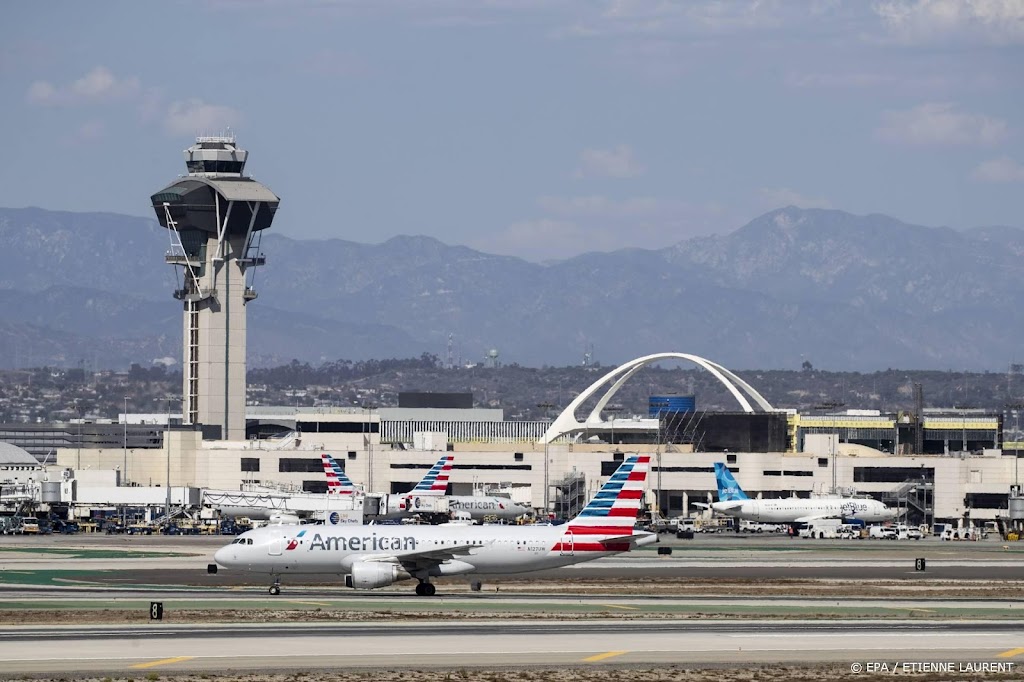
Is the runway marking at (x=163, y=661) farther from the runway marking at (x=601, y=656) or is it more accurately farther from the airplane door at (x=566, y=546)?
the airplane door at (x=566, y=546)

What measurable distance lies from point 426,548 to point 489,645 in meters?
24.1

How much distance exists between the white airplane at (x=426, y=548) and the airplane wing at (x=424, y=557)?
51 mm

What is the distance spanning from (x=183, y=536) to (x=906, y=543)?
65874mm

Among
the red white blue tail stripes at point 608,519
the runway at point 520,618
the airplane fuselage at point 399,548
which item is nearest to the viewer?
the runway at point 520,618

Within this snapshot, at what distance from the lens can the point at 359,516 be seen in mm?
177625

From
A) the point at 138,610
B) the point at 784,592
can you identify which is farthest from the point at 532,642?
the point at 784,592

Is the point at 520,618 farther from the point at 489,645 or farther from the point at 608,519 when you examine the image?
the point at 608,519

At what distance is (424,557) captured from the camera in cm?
9344

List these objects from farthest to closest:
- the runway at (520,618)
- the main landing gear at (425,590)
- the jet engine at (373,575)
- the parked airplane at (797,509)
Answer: the parked airplane at (797,509) → the main landing gear at (425,590) → the jet engine at (373,575) → the runway at (520,618)

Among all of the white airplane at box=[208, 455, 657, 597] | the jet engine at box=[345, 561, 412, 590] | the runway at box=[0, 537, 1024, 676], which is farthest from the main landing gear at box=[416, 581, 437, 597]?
the runway at box=[0, 537, 1024, 676]

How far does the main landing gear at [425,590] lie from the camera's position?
3666 inches

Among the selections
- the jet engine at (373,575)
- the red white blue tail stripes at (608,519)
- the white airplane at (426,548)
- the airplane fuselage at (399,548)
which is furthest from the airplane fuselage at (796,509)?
the jet engine at (373,575)

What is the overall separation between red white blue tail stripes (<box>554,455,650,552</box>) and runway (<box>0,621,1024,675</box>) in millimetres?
16969

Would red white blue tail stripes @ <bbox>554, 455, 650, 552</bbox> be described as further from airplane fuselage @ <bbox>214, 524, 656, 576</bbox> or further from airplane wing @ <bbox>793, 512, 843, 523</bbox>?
airplane wing @ <bbox>793, 512, 843, 523</bbox>
